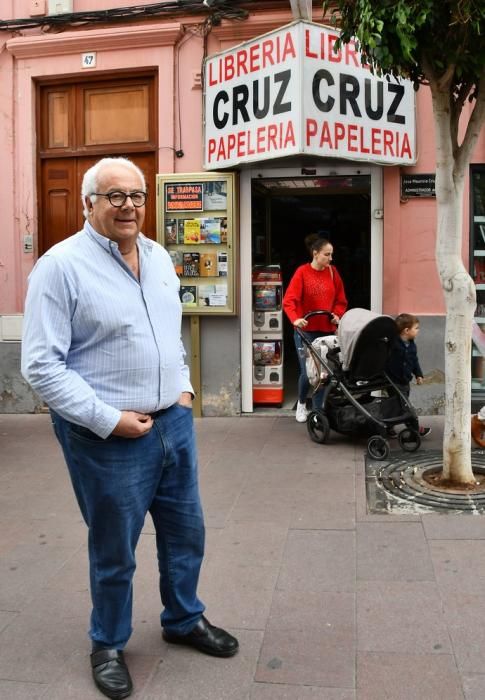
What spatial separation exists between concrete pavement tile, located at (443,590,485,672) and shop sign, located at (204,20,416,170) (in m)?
4.76

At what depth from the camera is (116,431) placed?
9.11 feet

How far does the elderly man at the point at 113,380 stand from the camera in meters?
2.73

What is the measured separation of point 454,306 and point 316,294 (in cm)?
243

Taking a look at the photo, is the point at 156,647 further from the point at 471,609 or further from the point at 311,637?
the point at 471,609

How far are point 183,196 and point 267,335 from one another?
1.80 m

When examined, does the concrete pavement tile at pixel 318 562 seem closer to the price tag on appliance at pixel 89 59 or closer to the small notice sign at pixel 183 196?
the small notice sign at pixel 183 196

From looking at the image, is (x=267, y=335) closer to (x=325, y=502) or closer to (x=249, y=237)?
(x=249, y=237)

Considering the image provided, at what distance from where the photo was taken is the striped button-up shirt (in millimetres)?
2705

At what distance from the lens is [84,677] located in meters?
3.09

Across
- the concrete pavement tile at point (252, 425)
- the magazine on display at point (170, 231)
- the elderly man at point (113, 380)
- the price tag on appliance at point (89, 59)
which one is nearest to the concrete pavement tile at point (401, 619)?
the elderly man at point (113, 380)

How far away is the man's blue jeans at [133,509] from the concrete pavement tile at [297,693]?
45cm

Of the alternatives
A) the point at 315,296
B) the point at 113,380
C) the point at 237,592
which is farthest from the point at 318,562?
the point at 315,296

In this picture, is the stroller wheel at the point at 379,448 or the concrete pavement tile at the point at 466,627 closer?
the concrete pavement tile at the point at 466,627

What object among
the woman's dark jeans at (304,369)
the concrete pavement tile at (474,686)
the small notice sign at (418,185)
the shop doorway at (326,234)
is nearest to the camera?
the concrete pavement tile at (474,686)
